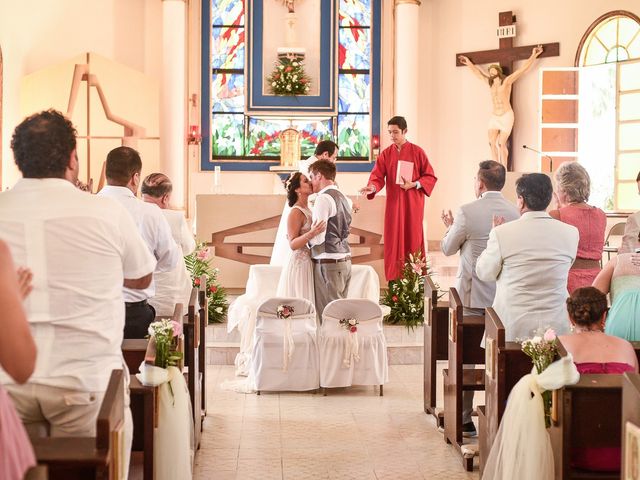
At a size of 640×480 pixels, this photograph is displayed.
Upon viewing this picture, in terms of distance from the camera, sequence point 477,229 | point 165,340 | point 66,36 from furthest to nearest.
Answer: point 66,36 → point 477,229 → point 165,340

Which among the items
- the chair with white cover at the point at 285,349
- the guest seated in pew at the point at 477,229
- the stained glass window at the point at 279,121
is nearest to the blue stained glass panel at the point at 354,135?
the stained glass window at the point at 279,121

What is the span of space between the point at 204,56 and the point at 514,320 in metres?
9.91

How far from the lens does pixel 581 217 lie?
5.47 metres

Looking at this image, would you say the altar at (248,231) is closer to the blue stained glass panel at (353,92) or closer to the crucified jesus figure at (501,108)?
the crucified jesus figure at (501,108)

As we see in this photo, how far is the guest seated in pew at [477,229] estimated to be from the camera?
220 inches

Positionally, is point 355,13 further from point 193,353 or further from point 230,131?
point 193,353

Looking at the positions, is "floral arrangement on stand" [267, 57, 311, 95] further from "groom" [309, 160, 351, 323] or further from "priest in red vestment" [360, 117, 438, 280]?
"groom" [309, 160, 351, 323]

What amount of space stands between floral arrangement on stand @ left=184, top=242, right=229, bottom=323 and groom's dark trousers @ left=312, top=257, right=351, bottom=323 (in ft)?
4.95

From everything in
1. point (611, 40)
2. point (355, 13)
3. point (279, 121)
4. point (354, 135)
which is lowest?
point (354, 135)

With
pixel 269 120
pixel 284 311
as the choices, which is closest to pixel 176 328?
pixel 284 311

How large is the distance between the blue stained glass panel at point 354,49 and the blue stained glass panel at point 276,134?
86 centimetres

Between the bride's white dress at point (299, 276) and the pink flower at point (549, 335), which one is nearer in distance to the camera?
the pink flower at point (549, 335)

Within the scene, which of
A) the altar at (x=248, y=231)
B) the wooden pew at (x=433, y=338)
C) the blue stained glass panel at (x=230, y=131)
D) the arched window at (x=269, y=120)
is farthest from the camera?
the blue stained glass panel at (x=230, y=131)

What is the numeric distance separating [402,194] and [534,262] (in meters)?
4.64
